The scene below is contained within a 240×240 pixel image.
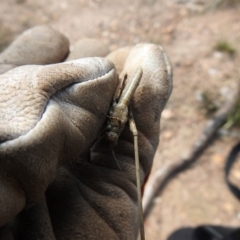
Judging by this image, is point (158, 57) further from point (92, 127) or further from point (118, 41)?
point (118, 41)

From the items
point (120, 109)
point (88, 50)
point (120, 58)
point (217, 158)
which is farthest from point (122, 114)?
point (217, 158)

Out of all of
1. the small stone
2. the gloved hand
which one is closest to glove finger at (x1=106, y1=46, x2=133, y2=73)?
the gloved hand

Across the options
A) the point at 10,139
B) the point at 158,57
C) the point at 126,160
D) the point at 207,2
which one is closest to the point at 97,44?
the point at 158,57

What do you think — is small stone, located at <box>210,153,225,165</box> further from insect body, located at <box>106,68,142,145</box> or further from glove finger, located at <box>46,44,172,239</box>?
insect body, located at <box>106,68,142,145</box>

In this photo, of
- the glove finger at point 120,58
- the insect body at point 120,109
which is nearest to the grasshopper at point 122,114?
the insect body at point 120,109

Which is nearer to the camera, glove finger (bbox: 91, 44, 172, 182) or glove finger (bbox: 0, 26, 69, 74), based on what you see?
glove finger (bbox: 91, 44, 172, 182)

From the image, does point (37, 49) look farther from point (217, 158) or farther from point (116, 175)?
point (217, 158)
